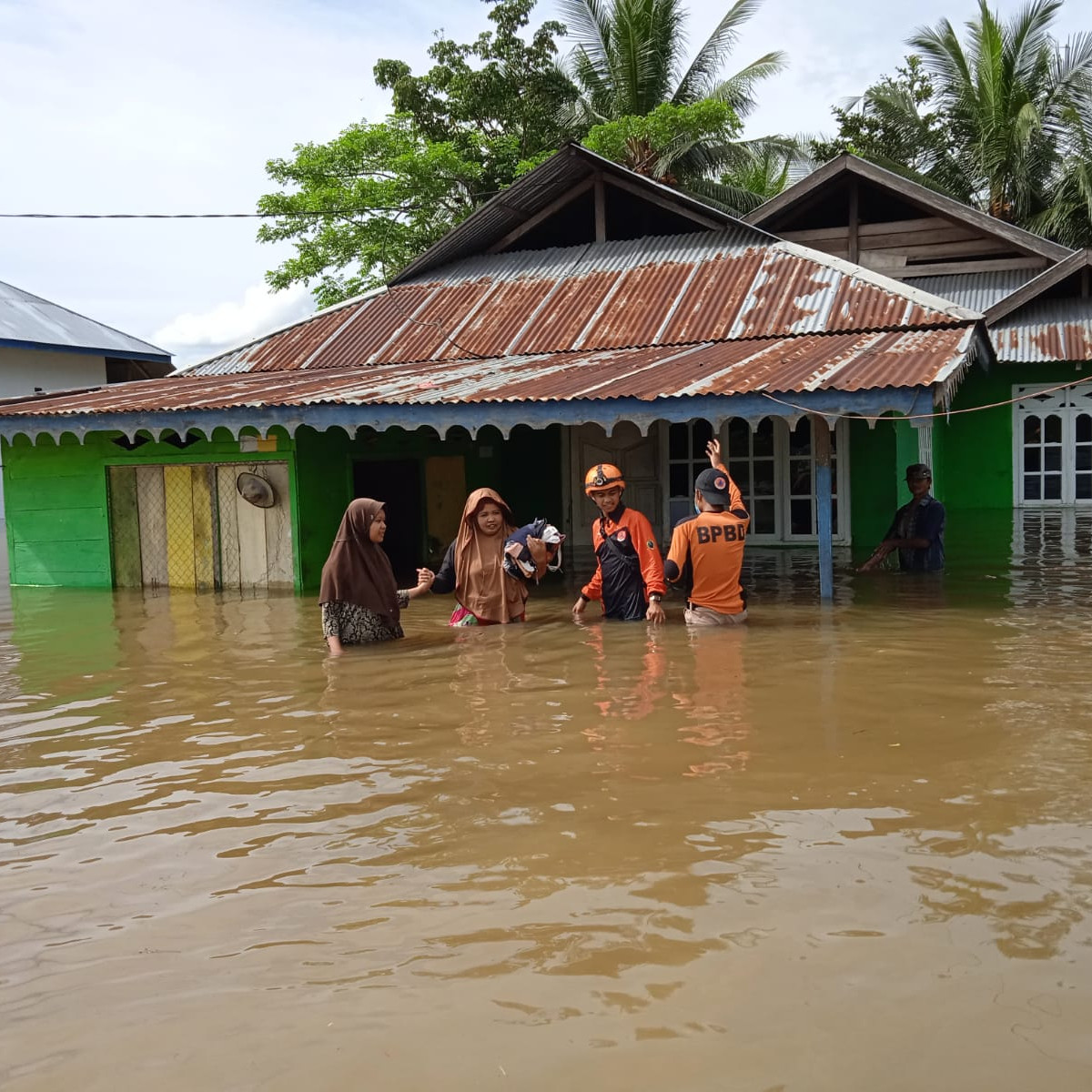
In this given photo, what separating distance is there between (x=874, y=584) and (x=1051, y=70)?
20.4 meters

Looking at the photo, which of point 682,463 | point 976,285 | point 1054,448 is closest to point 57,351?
point 682,463

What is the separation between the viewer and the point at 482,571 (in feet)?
29.5

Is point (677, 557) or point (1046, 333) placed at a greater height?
point (1046, 333)

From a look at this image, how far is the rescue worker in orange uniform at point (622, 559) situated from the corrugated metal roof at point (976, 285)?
11.8m

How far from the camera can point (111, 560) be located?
13.3 metres

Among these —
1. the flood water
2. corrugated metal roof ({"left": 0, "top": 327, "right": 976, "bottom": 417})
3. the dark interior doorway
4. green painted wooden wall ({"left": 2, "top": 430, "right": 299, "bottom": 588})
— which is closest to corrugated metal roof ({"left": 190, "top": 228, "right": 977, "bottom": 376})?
corrugated metal roof ({"left": 0, "top": 327, "right": 976, "bottom": 417})

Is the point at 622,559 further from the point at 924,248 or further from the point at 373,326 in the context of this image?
the point at 924,248

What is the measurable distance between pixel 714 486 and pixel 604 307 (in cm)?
603

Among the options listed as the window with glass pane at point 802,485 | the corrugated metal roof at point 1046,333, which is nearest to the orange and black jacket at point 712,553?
the window with glass pane at point 802,485

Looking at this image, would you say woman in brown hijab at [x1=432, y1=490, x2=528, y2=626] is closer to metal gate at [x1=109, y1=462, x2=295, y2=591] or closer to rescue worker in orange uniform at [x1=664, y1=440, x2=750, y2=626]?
rescue worker in orange uniform at [x1=664, y1=440, x2=750, y2=626]

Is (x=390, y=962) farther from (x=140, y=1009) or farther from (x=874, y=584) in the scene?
(x=874, y=584)

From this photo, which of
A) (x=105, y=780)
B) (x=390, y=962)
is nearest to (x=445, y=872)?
(x=390, y=962)

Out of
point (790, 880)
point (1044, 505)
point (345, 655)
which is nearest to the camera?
point (790, 880)

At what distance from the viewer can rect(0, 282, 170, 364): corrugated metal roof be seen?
23516 millimetres
